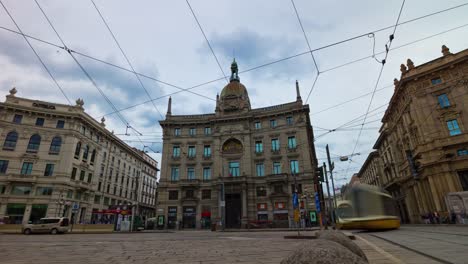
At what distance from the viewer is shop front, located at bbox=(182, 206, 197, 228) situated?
119 feet

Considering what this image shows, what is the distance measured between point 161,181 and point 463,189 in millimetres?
37947

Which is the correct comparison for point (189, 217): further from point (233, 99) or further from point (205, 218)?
point (233, 99)

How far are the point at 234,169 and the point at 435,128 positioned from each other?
26.1m

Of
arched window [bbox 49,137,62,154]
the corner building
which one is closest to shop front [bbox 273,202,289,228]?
the corner building

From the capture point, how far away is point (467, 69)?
89.8ft

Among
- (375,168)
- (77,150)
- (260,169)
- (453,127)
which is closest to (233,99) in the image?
(260,169)

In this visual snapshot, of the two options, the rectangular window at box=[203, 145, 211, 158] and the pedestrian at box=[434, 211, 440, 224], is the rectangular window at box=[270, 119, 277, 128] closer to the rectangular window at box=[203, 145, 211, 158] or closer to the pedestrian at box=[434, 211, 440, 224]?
the rectangular window at box=[203, 145, 211, 158]

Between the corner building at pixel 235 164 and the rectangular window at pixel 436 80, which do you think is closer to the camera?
the rectangular window at pixel 436 80

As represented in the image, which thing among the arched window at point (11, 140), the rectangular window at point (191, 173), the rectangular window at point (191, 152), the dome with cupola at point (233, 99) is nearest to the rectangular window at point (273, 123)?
the dome with cupola at point (233, 99)

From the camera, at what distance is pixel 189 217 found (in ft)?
121

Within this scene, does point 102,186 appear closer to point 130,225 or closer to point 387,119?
point 130,225

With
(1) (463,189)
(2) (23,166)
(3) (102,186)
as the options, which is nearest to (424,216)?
(1) (463,189)

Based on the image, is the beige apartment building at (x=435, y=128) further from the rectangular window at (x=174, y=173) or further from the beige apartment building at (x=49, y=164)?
the beige apartment building at (x=49, y=164)

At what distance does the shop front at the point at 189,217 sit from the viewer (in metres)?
36.2
